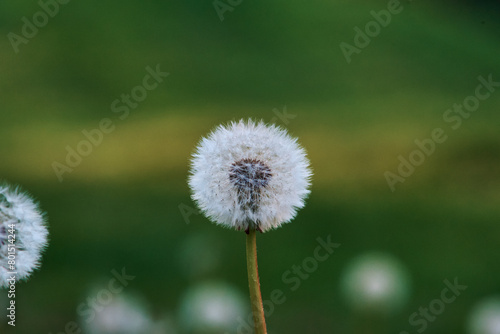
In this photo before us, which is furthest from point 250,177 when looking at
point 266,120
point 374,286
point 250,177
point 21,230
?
point 266,120

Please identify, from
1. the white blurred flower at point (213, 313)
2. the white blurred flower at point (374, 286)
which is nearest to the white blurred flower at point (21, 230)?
the white blurred flower at point (213, 313)

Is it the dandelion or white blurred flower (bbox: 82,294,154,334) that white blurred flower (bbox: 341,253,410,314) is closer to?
white blurred flower (bbox: 82,294,154,334)

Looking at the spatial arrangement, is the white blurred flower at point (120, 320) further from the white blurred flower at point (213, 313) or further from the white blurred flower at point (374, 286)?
the white blurred flower at point (374, 286)

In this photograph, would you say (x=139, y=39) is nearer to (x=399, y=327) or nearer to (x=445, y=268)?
(x=445, y=268)

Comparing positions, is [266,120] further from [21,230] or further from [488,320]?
[21,230]

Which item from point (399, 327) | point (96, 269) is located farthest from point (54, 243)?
point (399, 327)

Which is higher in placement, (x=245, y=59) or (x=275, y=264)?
(x=245, y=59)

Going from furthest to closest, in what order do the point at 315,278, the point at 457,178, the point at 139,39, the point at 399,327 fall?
the point at 139,39 < the point at 457,178 < the point at 315,278 < the point at 399,327
